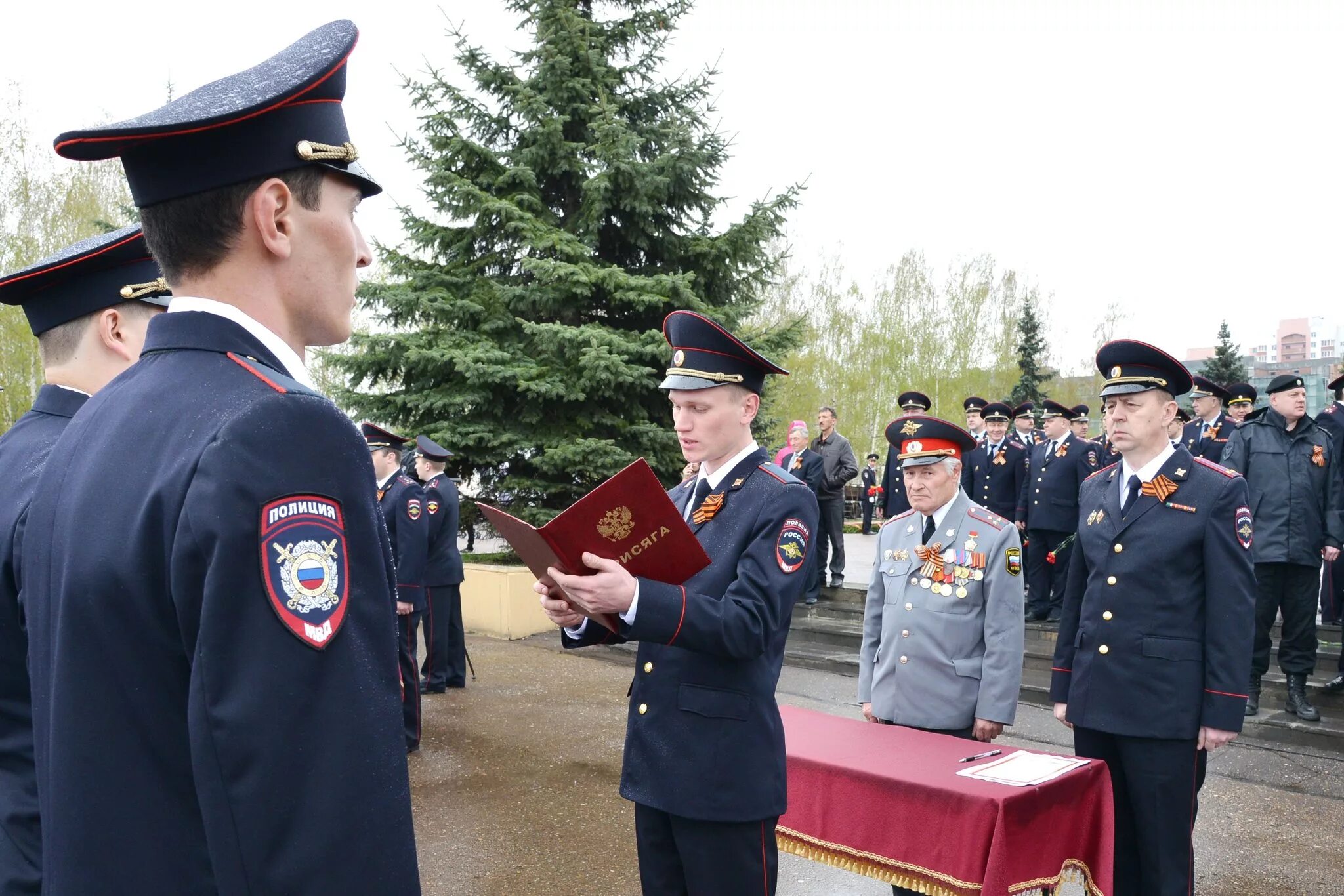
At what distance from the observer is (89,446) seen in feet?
3.95

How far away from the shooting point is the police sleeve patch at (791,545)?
2844 mm

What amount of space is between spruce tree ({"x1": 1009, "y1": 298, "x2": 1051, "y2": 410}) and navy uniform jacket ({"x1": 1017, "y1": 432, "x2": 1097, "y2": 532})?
20.6m

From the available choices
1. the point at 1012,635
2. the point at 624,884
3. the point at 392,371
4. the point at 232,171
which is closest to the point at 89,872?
the point at 232,171

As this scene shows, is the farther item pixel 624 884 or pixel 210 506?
pixel 624 884

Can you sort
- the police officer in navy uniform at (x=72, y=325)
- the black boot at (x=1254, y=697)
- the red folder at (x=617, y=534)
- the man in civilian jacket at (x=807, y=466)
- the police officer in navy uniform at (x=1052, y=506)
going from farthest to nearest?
the man in civilian jacket at (x=807, y=466), the police officer in navy uniform at (x=1052, y=506), the black boot at (x=1254, y=697), the red folder at (x=617, y=534), the police officer in navy uniform at (x=72, y=325)

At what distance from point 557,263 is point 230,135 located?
39.1 feet

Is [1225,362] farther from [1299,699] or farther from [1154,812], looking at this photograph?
[1154,812]

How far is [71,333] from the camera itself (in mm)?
2197

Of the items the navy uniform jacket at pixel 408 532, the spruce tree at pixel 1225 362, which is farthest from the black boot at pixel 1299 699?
the spruce tree at pixel 1225 362

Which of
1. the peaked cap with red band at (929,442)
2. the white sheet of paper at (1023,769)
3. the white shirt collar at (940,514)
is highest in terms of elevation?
the peaked cap with red band at (929,442)

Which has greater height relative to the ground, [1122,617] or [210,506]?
[210,506]

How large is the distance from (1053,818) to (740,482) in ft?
5.40

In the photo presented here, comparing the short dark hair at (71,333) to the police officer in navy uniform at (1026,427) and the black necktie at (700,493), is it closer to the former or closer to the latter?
the black necktie at (700,493)

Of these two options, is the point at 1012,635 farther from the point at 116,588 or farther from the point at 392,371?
the point at 392,371
